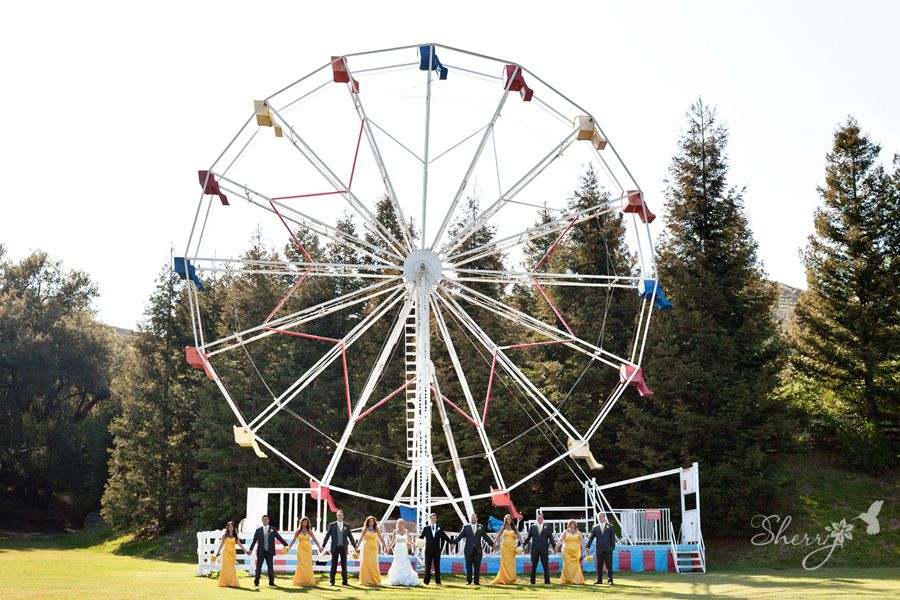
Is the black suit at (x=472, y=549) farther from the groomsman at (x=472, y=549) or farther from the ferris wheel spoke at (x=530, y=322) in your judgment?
the ferris wheel spoke at (x=530, y=322)

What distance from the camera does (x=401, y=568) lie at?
18188 millimetres

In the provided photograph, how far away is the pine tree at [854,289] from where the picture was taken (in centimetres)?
3281

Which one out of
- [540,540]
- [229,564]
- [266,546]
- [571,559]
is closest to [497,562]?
[540,540]

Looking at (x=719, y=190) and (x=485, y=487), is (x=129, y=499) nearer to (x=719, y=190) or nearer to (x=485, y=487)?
(x=485, y=487)

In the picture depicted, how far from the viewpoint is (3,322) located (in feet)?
162

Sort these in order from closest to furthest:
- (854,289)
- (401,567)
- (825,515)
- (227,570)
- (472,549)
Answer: (227,570), (401,567), (472,549), (825,515), (854,289)

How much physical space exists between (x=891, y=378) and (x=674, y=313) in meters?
7.89

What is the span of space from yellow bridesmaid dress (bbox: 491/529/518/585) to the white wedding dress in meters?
1.71

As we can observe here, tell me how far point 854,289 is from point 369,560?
22.7 metres

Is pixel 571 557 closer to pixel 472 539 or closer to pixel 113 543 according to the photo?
pixel 472 539

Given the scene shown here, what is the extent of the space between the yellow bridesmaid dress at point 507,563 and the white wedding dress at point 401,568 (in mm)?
1712

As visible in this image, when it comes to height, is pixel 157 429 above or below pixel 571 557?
above

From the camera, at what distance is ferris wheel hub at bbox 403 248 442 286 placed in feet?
70.6

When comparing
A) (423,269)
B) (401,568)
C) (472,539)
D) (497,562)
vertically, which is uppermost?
(423,269)
